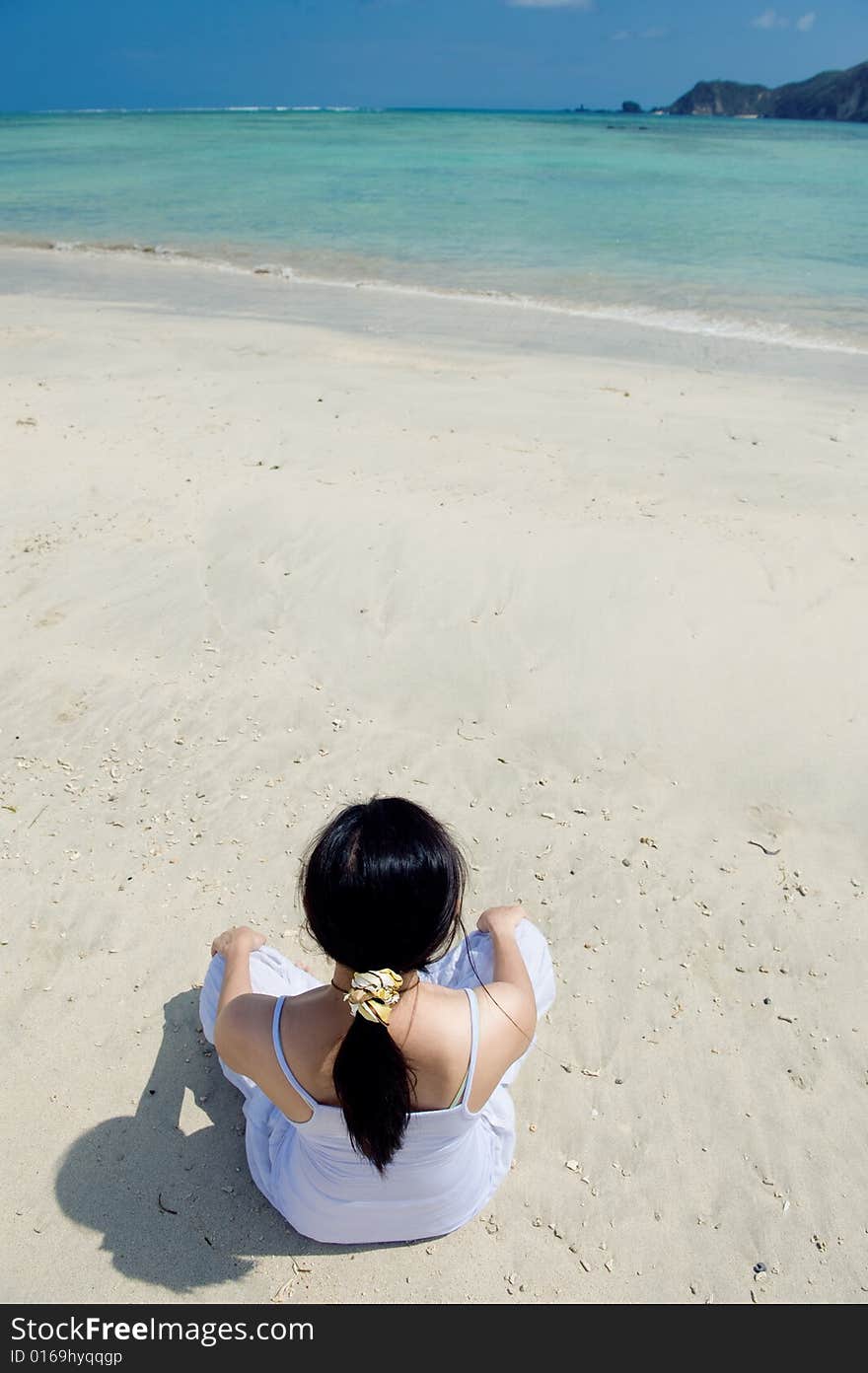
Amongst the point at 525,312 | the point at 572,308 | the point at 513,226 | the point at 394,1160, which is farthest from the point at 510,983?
the point at 513,226

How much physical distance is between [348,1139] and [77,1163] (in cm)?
107

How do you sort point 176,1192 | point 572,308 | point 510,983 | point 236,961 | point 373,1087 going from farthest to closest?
point 572,308
point 176,1192
point 236,961
point 510,983
point 373,1087

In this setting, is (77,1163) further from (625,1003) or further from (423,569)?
(423,569)

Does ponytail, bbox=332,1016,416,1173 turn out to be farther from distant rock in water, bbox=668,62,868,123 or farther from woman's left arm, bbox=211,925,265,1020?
distant rock in water, bbox=668,62,868,123

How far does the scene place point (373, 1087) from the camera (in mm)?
1624

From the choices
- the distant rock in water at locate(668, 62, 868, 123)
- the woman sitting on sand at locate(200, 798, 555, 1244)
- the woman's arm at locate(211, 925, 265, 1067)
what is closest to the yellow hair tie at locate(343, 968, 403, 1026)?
the woman sitting on sand at locate(200, 798, 555, 1244)

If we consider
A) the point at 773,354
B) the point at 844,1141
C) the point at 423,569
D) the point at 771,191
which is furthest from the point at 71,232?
the point at 844,1141

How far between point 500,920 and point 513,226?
61.9 ft

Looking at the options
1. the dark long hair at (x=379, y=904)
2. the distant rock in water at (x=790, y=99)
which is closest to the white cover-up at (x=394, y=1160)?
the dark long hair at (x=379, y=904)

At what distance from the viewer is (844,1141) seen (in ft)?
8.43

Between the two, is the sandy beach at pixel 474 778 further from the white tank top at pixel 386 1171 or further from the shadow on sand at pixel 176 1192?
the white tank top at pixel 386 1171

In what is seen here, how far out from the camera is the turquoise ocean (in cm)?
1263

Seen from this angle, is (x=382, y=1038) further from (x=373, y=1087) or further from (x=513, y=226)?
(x=513, y=226)

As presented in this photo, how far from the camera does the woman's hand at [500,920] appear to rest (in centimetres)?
230
